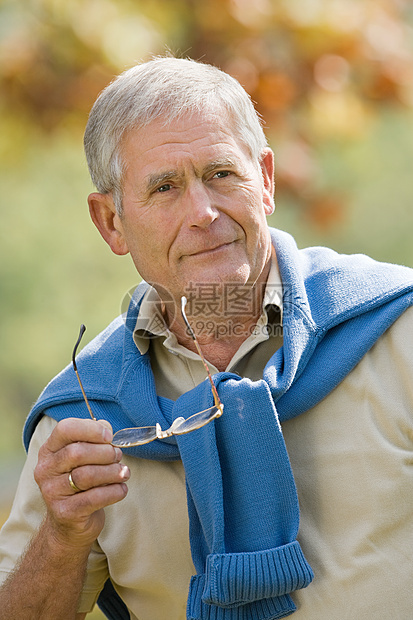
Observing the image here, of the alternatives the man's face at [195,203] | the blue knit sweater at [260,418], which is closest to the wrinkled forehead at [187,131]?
the man's face at [195,203]

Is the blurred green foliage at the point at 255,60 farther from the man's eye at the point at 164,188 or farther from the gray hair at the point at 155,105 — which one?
the man's eye at the point at 164,188

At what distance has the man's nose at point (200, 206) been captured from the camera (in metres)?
2.05

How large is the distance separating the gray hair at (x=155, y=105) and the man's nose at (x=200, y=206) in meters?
0.20

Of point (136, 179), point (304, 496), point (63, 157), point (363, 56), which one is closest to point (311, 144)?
point (363, 56)

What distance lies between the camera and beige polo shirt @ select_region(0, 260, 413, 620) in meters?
1.89

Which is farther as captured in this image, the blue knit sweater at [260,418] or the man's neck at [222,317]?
the man's neck at [222,317]

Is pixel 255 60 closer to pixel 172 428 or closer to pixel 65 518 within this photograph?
pixel 172 428

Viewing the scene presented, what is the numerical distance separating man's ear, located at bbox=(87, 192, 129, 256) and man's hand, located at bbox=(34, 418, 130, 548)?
0.72 m

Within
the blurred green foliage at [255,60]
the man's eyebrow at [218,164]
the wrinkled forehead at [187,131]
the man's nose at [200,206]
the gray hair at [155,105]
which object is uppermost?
the blurred green foliage at [255,60]

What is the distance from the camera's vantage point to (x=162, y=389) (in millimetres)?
2252

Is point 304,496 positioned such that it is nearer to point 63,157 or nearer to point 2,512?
point 2,512

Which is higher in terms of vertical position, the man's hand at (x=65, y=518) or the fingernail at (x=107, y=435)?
the fingernail at (x=107, y=435)

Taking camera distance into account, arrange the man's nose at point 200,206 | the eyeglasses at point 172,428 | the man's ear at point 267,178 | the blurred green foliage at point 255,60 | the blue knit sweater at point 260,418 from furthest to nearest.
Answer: the blurred green foliage at point 255,60 < the man's ear at point 267,178 < the man's nose at point 200,206 < the blue knit sweater at point 260,418 < the eyeglasses at point 172,428

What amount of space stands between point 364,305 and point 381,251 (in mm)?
6535
